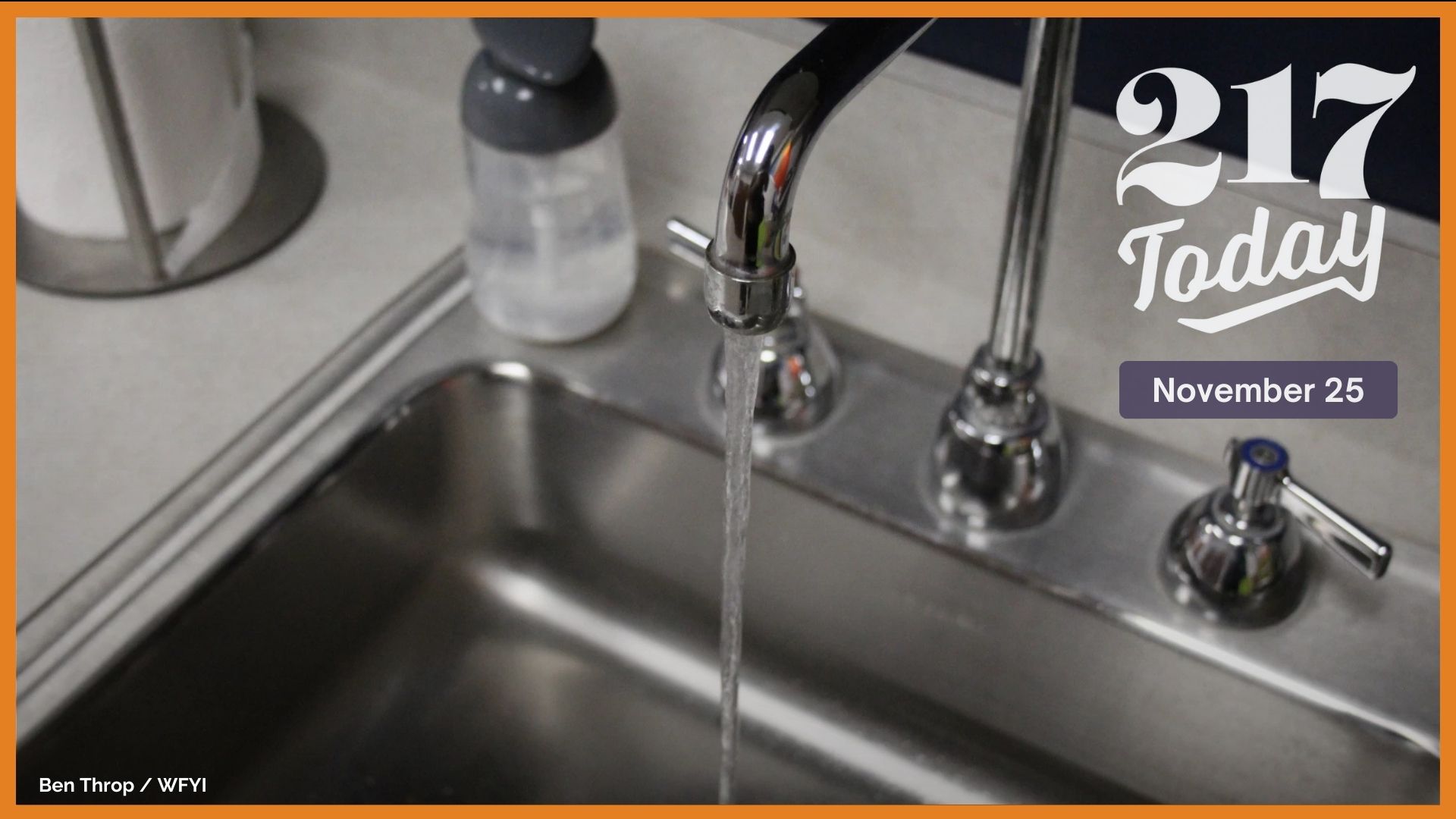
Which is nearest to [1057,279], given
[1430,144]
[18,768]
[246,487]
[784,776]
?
[1430,144]

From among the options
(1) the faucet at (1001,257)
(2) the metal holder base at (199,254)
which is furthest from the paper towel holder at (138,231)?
(1) the faucet at (1001,257)

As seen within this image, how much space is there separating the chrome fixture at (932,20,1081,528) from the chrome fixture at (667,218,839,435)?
74 mm

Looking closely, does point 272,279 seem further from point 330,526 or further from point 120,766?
point 120,766

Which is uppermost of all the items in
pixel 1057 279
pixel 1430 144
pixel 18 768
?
pixel 1430 144

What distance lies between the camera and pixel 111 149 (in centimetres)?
77

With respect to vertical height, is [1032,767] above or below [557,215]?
below

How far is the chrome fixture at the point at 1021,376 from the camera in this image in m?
0.59

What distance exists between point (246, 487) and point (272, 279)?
15cm

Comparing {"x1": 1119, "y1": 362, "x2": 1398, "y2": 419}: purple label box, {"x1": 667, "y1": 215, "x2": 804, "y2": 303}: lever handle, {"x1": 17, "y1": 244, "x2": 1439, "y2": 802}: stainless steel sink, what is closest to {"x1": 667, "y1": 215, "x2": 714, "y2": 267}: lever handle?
{"x1": 667, "y1": 215, "x2": 804, "y2": 303}: lever handle

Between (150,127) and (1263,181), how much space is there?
0.57 metres

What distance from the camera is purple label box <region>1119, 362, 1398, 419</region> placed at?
2.33 feet

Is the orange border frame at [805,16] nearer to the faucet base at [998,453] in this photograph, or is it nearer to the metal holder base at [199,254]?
the metal holder base at [199,254]

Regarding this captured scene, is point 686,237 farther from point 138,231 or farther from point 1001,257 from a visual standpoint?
point 138,231

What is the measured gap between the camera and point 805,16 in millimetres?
743
